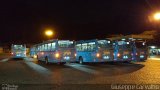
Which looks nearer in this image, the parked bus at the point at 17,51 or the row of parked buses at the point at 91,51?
the row of parked buses at the point at 91,51

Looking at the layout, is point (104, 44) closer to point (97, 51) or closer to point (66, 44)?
point (97, 51)

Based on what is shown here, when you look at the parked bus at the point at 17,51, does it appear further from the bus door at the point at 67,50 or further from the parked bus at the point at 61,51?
the bus door at the point at 67,50

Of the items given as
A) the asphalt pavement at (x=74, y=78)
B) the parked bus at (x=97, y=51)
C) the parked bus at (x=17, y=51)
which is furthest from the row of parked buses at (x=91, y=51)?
the parked bus at (x=17, y=51)

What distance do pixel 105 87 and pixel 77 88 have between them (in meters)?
1.33

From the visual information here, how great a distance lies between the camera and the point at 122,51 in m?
30.2

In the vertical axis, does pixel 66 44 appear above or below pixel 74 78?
above

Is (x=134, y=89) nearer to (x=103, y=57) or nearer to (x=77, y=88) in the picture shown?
(x=77, y=88)

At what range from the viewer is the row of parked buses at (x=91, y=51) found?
28375 mm

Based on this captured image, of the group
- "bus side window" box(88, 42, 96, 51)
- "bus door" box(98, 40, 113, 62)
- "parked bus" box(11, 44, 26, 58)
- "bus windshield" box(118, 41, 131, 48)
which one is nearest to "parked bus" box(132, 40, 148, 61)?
"bus windshield" box(118, 41, 131, 48)

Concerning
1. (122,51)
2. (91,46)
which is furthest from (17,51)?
(122,51)

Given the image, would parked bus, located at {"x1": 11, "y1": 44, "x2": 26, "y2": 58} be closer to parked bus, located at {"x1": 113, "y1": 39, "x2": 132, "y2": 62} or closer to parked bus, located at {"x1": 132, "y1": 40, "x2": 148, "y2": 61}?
parked bus, located at {"x1": 113, "y1": 39, "x2": 132, "y2": 62}

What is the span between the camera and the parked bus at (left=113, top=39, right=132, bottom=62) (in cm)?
2998

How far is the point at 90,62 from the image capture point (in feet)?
102

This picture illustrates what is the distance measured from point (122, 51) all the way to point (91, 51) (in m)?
3.54
